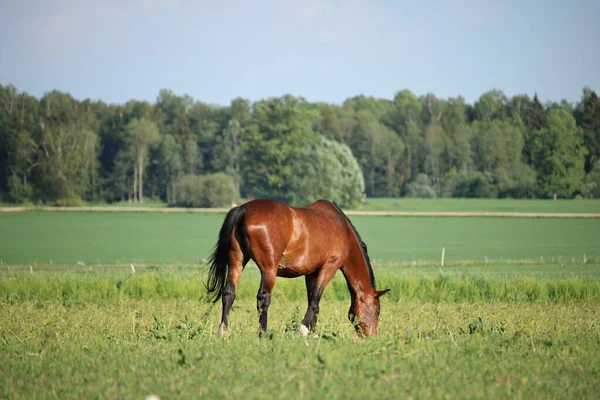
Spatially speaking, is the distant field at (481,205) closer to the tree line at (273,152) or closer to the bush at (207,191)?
the tree line at (273,152)

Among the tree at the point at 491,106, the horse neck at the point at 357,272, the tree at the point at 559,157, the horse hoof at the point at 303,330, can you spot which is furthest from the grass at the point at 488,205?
the horse hoof at the point at 303,330

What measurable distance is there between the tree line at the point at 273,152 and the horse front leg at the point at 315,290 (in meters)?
83.6

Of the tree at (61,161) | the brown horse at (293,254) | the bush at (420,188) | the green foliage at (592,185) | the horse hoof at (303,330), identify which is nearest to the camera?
the horse hoof at (303,330)

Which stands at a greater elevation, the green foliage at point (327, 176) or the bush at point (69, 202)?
the green foliage at point (327, 176)

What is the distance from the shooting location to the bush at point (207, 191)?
9738 cm

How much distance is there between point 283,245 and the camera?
1209 centimetres

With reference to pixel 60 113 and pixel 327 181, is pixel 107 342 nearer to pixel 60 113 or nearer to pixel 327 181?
pixel 327 181

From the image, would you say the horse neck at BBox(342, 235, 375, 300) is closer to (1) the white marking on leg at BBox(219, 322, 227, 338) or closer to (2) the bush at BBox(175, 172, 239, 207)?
(1) the white marking on leg at BBox(219, 322, 227, 338)

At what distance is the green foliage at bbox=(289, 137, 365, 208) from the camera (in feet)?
320

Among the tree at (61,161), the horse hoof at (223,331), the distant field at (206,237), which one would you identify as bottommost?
the distant field at (206,237)

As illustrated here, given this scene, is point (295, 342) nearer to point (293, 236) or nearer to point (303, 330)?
point (303, 330)

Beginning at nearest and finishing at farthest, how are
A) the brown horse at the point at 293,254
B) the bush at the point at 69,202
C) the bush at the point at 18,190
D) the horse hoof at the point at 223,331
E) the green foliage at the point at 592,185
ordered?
the horse hoof at the point at 223,331 < the brown horse at the point at 293,254 < the bush at the point at 69,202 < the bush at the point at 18,190 < the green foliage at the point at 592,185

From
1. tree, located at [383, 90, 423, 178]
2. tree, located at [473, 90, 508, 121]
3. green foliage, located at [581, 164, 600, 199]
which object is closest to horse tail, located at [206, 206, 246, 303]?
green foliage, located at [581, 164, 600, 199]

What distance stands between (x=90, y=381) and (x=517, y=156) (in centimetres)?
11915
